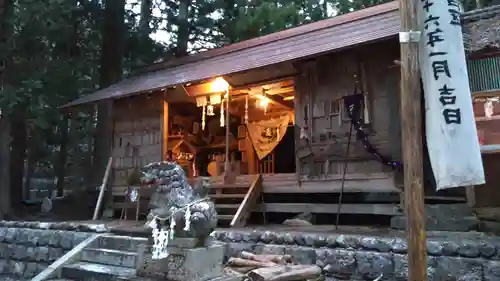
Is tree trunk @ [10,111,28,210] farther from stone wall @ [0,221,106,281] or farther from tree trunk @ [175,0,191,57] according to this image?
tree trunk @ [175,0,191,57]

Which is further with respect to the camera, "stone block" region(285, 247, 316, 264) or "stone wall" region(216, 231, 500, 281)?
"stone block" region(285, 247, 316, 264)

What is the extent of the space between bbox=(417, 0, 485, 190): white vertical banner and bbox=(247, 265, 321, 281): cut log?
228 centimetres

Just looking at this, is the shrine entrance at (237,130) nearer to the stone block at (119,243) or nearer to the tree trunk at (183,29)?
the stone block at (119,243)

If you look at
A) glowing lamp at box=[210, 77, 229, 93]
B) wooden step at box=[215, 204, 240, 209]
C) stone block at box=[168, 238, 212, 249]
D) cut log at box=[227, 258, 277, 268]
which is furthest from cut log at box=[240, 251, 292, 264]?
glowing lamp at box=[210, 77, 229, 93]

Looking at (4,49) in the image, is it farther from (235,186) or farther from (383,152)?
(383,152)

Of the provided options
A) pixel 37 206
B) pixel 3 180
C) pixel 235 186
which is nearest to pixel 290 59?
pixel 235 186

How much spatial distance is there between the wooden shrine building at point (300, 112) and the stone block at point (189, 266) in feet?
10.8

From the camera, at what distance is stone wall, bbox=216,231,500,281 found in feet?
17.9

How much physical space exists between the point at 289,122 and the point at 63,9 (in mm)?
7440

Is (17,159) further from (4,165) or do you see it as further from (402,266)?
(402,266)

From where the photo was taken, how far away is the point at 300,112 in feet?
32.2

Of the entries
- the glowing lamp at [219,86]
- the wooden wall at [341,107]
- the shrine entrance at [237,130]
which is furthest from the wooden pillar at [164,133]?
the wooden wall at [341,107]

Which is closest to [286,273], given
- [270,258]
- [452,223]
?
[270,258]

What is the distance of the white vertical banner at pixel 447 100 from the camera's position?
178 inches
